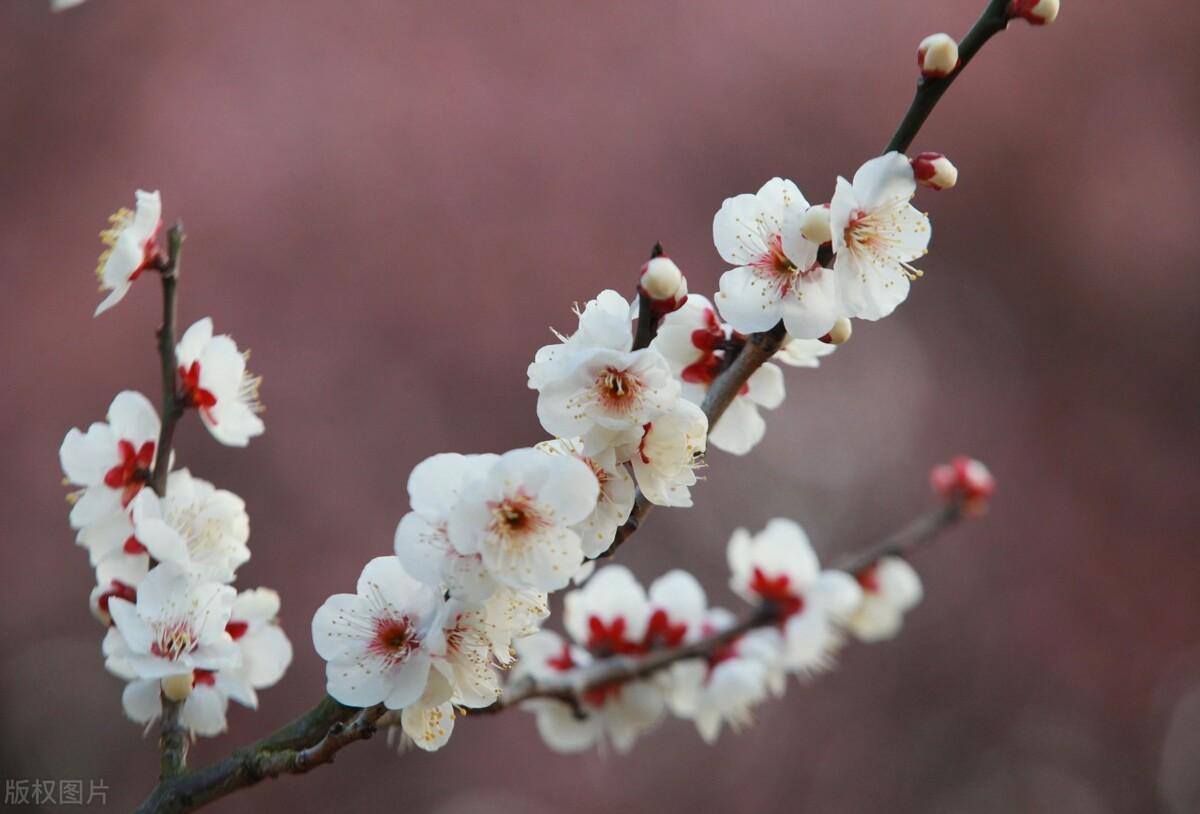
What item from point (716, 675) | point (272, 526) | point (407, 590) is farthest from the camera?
point (272, 526)

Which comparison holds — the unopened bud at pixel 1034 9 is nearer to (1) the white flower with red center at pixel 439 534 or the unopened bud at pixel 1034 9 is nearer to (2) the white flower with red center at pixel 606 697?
(1) the white flower with red center at pixel 439 534

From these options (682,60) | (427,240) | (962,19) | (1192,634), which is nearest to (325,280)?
(427,240)

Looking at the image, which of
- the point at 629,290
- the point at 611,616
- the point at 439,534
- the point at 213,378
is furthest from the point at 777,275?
the point at 629,290

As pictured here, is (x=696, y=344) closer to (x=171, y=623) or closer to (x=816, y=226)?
(x=816, y=226)

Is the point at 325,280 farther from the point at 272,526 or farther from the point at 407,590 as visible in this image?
the point at 407,590

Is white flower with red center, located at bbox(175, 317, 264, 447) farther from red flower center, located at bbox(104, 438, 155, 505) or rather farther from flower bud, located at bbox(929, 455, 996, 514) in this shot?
flower bud, located at bbox(929, 455, 996, 514)

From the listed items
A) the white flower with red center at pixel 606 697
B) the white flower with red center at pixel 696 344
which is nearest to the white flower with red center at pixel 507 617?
the white flower with red center at pixel 696 344
